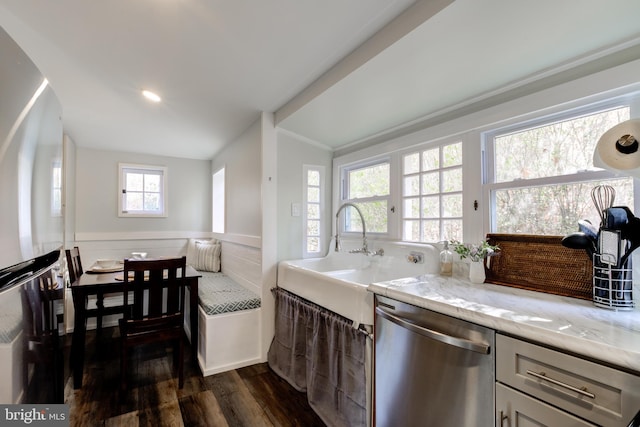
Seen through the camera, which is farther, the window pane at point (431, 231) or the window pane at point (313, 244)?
the window pane at point (313, 244)

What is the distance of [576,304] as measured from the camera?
1.15 metres

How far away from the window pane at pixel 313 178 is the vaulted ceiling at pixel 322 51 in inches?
17.8

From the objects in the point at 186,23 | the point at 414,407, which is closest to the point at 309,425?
the point at 414,407

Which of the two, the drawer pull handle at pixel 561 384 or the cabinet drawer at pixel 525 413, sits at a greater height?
the drawer pull handle at pixel 561 384

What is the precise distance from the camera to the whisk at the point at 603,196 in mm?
1214

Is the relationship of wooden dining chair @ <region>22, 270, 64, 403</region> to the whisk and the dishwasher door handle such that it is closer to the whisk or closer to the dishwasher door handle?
the dishwasher door handle

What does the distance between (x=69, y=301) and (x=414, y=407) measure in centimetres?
363

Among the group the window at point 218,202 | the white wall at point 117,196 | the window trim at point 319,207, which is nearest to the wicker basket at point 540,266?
the window trim at point 319,207

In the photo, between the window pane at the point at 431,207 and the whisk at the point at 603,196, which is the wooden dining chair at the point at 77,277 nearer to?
the window pane at the point at 431,207

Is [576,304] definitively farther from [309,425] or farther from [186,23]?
[186,23]

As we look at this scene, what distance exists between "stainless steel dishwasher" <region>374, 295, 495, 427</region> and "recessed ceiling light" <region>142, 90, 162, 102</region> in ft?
7.57

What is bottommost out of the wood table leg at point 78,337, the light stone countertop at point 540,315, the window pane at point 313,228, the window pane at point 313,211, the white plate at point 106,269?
the wood table leg at point 78,337

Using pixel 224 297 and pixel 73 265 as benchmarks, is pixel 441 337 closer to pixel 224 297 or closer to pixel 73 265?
pixel 224 297

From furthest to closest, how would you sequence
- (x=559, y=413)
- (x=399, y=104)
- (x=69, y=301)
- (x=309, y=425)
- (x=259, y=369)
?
(x=69, y=301), (x=259, y=369), (x=399, y=104), (x=309, y=425), (x=559, y=413)
